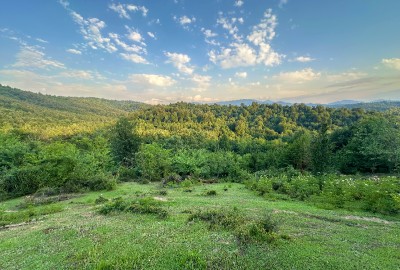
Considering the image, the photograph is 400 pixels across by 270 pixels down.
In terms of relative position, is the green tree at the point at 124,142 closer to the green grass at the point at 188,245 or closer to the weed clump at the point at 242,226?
the green grass at the point at 188,245

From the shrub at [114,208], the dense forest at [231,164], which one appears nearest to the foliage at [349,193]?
the dense forest at [231,164]

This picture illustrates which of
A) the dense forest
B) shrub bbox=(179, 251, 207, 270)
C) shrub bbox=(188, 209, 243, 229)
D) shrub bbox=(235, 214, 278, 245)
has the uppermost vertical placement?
shrub bbox=(179, 251, 207, 270)

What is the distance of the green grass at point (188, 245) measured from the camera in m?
8.14

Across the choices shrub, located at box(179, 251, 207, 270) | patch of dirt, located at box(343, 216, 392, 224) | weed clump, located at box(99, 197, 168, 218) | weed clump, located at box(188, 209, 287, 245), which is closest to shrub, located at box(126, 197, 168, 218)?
weed clump, located at box(99, 197, 168, 218)

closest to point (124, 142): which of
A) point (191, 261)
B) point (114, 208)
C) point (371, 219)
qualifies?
point (114, 208)

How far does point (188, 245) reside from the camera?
30.8ft

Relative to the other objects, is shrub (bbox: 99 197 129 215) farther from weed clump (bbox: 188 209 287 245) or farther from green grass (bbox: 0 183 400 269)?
weed clump (bbox: 188 209 287 245)

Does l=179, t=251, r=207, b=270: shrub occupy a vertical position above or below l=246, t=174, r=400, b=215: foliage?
above

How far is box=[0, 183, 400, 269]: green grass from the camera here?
8141 millimetres

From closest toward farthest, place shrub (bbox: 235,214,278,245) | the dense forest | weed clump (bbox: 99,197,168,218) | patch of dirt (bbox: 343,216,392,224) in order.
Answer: shrub (bbox: 235,214,278,245) < patch of dirt (bbox: 343,216,392,224) < weed clump (bbox: 99,197,168,218) < the dense forest

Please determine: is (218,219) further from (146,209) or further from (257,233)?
(146,209)

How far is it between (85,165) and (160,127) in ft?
264

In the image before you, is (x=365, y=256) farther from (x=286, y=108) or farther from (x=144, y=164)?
(x=286, y=108)

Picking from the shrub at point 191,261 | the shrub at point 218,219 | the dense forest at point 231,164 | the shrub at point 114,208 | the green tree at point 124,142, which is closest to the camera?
the shrub at point 191,261
